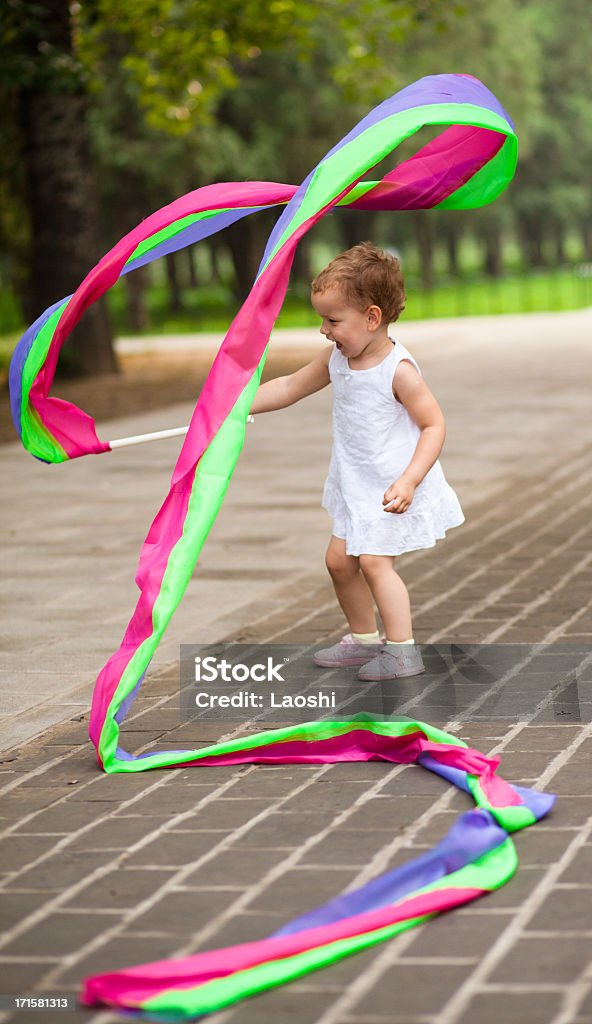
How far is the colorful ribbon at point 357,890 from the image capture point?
3193 millimetres

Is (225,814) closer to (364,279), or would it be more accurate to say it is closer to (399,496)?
(399,496)

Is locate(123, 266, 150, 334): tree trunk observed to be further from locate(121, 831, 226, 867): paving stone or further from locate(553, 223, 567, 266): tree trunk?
locate(553, 223, 567, 266): tree trunk

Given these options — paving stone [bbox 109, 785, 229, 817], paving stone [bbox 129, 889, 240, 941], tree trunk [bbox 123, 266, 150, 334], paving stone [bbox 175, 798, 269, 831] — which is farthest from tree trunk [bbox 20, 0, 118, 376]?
paving stone [bbox 129, 889, 240, 941]

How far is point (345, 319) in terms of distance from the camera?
525 centimetres

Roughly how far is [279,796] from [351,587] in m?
1.40

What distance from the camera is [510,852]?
384 centimetres

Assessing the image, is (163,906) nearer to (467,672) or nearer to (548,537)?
(467,672)

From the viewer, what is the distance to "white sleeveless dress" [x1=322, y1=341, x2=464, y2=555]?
17.8 ft

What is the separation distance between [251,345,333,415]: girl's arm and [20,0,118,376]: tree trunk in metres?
13.7

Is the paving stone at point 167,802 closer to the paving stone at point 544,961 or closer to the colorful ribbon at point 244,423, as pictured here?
the colorful ribbon at point 244,423

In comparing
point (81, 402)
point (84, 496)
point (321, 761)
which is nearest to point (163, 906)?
point (321, 761)

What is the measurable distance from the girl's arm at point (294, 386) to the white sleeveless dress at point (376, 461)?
5 cm

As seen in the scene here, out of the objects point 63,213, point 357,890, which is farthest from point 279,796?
point 63,213

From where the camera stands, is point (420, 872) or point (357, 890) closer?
point (357, 890)
